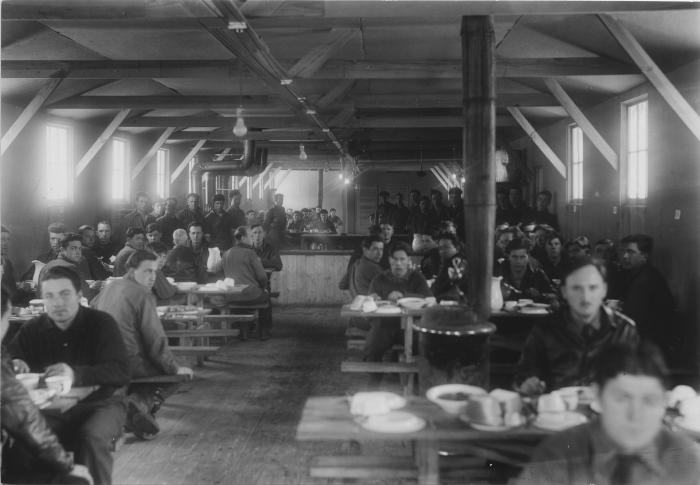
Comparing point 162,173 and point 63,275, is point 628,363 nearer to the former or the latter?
point 63,275

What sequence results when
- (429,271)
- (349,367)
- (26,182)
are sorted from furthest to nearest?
(26,182), (429,271), (349,367)

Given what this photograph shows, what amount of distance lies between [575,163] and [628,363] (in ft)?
34.2

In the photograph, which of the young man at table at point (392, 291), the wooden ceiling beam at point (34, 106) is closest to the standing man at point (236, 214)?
the wooden ceiling beam at point (34, 106)

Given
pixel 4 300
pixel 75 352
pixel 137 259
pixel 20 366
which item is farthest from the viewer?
pixel 137 259

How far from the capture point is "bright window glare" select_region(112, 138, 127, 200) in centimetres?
1404

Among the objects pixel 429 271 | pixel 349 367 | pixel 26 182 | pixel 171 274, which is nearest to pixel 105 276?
pixel 171 274

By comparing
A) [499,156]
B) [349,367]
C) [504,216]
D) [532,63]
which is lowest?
[349,367]

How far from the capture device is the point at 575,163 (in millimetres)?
12102

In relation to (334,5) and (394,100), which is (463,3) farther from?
(394,100)

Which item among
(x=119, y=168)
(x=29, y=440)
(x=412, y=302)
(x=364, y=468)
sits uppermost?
(x=119, y=168)

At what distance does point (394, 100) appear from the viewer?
38.7 feet

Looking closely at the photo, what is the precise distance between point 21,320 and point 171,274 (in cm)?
328

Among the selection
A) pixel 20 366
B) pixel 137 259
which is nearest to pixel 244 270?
pixel 137 259

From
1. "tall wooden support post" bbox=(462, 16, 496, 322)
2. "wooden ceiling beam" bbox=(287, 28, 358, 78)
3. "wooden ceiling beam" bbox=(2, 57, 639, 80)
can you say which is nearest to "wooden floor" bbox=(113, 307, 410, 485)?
"tall wooden support post" bbox=(462, 16, 496, 322)
